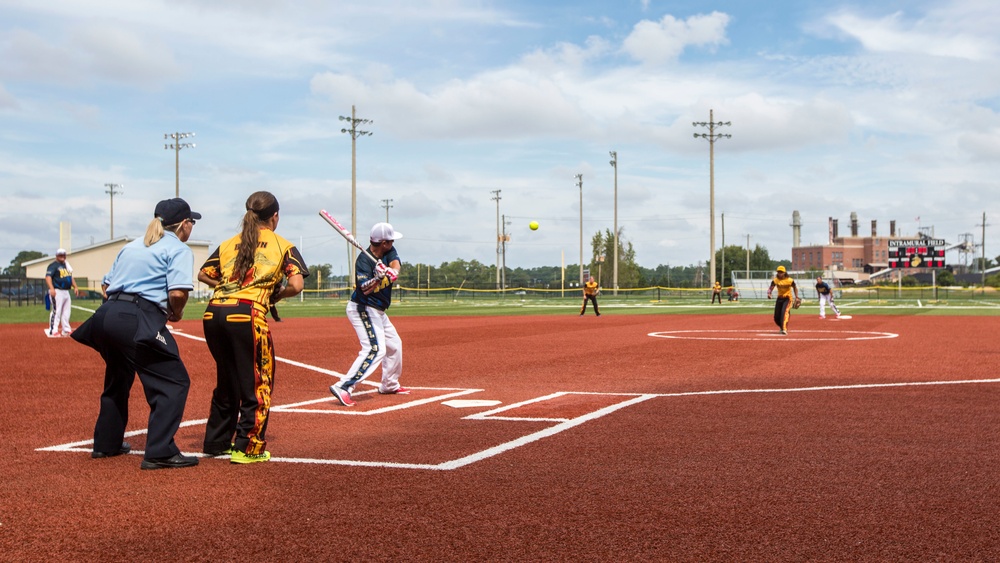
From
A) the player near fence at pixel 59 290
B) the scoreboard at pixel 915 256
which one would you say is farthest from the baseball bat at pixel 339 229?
the scoreboard at pixel 915 256

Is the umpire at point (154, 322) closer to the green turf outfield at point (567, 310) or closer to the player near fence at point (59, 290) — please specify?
the player near fence at point (59, 290)

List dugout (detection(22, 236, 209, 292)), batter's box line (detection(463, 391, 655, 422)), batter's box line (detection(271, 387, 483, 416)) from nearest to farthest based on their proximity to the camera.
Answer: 1. batter's box line (detection(463, 391, 655, 422))
2. batter's box line (detection(271, 387, 483, 416))
3. dugout (detection(22, 236, 209, 292))

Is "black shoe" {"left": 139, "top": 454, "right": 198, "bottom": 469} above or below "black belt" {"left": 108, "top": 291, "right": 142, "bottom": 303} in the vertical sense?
below

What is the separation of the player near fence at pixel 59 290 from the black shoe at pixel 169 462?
52.0 feet

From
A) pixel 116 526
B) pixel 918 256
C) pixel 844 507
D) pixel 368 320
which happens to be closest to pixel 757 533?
pixel 844 507

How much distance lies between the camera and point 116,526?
5219mm

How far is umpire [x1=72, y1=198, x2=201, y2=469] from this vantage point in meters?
6.70

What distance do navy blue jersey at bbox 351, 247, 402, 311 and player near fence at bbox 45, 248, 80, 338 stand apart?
13.1m

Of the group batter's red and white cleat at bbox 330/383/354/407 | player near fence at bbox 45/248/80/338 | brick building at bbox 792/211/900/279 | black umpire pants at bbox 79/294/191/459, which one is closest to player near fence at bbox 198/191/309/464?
black umpire pants at bbox 79/294/191/459

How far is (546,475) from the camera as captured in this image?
21.4ft

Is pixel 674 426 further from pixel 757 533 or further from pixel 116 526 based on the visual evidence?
pixel 116 526

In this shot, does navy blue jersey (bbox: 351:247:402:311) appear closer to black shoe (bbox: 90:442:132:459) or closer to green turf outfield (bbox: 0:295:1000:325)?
black shoe (bbox: 90:442:132:459)

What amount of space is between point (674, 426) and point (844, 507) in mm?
Answer: 3198

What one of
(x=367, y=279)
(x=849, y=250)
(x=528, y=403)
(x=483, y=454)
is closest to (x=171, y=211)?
(x=483, y=454)
